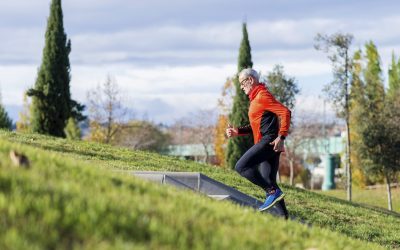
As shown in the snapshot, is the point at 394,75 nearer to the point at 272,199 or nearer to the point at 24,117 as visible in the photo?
the point at 24,117

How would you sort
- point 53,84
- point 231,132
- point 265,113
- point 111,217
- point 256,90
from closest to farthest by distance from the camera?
1. point 111,217
2. point 265,113
3. point 256,90
4. point 231,132
5. point 53,84

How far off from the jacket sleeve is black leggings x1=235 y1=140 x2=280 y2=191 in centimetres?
43

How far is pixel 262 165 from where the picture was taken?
981 cm

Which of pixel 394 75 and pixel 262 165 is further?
pixel 394 75

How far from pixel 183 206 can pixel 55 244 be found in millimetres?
1826

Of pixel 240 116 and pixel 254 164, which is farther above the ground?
pixel 240 116

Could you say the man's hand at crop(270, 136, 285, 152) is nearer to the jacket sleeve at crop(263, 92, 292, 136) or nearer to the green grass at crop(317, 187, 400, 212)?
the jacket sleeve at crop(263, 92, 292, 136)

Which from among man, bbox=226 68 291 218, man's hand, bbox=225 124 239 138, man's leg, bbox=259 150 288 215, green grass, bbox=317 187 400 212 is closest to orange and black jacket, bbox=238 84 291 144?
man, bbox=226 68 291 218

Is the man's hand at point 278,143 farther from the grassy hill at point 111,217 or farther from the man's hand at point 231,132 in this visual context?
the grassy hill at point 111,217

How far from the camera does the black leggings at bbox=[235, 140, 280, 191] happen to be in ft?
31.7

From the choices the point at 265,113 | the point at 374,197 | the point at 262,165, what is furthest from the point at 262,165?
the point at 374,197

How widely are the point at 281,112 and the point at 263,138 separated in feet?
1.66

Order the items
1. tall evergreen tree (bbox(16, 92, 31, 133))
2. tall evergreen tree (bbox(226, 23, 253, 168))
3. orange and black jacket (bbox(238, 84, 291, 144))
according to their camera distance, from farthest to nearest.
Answer: tall evergreen tree (bbox(16, 92, 31, 133))
tall evergreen tree (bbox(226, 23, 253, 168))
orange and black jacket (bbox(238, 84, 291, 144))

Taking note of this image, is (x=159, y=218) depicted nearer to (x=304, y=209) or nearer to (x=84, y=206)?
(x=84, y=206)
